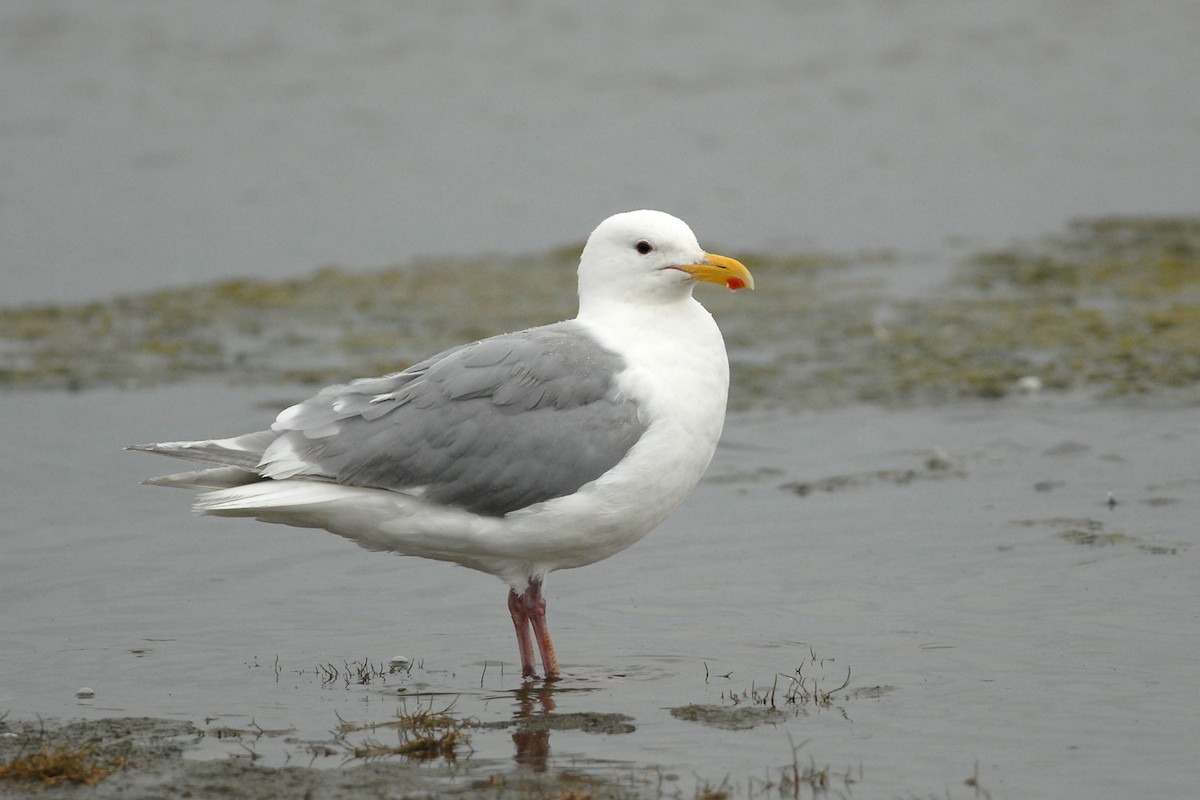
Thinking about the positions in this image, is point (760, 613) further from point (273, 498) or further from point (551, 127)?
point (551, 127)

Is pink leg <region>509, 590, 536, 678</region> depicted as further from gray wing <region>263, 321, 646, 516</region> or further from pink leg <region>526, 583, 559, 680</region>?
gray wing <region>263, 321, 646, 516</region>

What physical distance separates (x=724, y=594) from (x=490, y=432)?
175 cm

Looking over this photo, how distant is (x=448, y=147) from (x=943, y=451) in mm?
11908

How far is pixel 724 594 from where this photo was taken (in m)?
7.84

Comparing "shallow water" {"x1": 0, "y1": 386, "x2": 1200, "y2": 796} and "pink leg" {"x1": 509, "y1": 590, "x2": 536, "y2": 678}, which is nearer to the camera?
"shallow water" {"x1": 0, "y1": 386, "x2": 1200, "y2": 796}

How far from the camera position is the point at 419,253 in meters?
16.5

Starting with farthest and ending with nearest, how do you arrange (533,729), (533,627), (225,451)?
(533,627) → (225,451) → (533,729)

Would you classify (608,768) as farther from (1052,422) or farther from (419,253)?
(419,253)

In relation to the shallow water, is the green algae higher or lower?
higher

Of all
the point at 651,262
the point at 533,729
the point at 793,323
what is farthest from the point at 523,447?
the point at 793,323

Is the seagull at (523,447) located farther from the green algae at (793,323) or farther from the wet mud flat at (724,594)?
the green algae at (793,323)

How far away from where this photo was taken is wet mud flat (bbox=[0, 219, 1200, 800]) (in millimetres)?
5727

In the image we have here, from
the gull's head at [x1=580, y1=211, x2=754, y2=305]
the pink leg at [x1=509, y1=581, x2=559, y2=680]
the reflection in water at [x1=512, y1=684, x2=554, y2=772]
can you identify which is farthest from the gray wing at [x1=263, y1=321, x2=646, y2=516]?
the reflection in water at [x1=512, y1=684, x2=554, y2=772]

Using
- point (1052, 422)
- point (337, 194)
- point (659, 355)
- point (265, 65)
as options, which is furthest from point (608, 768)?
point (265, 65)
